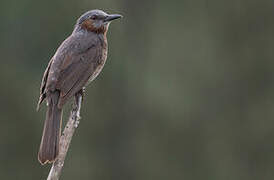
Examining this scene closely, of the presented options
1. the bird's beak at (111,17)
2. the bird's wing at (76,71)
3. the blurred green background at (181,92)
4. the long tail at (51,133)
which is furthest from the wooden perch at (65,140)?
the blurred green background at (181,92)

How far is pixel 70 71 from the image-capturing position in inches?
346

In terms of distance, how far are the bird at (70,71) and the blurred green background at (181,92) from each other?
22.3 feet

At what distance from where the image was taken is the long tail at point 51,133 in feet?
25.6

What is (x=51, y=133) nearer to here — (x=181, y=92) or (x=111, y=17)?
(x=111, y=17)

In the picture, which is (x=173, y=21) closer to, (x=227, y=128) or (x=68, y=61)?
(x=227, y=128)

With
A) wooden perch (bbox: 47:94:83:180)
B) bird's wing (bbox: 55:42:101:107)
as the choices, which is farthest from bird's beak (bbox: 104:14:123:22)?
wooden perch (bbox: 47:94:83:180)

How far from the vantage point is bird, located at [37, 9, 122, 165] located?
816 cm

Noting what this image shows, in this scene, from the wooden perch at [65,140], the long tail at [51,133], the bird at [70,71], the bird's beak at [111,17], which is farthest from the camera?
the bird's beak at [111,17]

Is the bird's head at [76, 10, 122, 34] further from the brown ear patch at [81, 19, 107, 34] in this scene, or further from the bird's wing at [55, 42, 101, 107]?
the bird's wing at [55, 42, 101, 107]

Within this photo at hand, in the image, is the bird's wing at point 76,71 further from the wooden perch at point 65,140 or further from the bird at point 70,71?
the wooden perch at point 65,140

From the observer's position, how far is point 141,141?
18328mm

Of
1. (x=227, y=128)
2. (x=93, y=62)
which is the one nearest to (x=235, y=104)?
(x=227, y=128)

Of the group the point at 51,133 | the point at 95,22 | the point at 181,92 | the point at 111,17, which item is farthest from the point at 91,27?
the point at 181,92

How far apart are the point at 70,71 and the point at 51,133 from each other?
0.90 m
